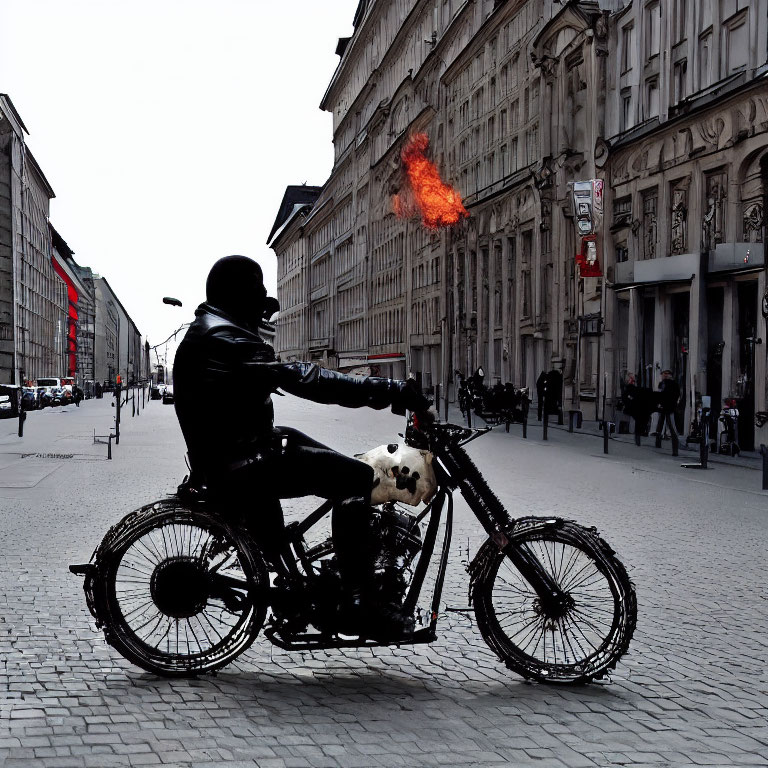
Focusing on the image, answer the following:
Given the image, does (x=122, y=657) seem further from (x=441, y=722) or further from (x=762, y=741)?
(x=762, y=741)

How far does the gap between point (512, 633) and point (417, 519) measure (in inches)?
28.3

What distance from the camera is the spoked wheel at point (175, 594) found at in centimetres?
557

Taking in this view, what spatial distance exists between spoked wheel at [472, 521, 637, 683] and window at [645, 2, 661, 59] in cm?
3150

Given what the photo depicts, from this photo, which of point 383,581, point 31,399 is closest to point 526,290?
point 31,399

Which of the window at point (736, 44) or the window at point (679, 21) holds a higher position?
the window at point (679, 21)

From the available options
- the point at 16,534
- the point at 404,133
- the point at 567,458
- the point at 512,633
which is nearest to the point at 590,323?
the point at 567,458

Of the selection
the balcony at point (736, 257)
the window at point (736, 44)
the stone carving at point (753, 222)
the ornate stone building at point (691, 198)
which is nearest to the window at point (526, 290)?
the ornate stone building at point (691, 198)

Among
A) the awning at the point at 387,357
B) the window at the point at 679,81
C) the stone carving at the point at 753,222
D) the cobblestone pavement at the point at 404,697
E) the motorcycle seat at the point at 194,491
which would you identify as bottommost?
the cobblestone pavement at the point at 404,697

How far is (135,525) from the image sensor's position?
18.2ft

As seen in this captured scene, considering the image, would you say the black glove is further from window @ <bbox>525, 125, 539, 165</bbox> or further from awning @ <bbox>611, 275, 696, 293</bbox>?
window @ <bbox>525, 125, 539, 165</bbox>

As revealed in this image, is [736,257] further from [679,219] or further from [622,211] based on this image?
[622,211]

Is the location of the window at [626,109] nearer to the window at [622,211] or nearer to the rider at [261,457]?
the window at [622,211]

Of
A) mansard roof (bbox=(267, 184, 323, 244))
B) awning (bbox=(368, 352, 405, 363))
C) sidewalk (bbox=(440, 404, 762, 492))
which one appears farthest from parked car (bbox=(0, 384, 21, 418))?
mansard roof (bbox=(267, 184, 323, 244))

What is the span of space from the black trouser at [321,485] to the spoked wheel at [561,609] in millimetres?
641
